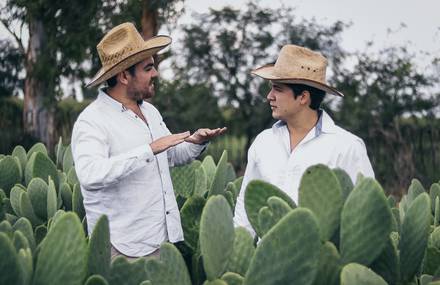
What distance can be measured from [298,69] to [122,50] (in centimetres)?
82

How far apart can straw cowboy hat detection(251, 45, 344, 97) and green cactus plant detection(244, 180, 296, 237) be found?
1388 mm

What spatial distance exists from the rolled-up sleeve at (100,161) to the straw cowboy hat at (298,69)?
0.71 metres

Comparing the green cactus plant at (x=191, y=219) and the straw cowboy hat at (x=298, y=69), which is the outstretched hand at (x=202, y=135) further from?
the straw cowboy hat at (x=298, y=69)

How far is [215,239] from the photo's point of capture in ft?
8.30

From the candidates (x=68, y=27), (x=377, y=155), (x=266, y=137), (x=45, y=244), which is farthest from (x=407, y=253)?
(x=68, y=27)

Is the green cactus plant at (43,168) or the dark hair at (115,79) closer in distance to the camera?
the dark hair at (115,79)

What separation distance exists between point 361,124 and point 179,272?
1496cm

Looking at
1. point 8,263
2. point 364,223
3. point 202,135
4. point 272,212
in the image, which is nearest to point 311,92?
point 202,135

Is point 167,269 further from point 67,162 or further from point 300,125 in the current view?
point 67,162

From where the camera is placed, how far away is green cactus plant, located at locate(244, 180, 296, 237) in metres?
2.93

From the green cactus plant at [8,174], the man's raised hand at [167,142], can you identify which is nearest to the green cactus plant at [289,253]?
the man's raised hand at [167,142]

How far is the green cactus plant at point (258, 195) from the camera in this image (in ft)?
9.60

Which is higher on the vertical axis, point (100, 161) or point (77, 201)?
point (100, 161)

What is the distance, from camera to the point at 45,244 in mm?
2381
